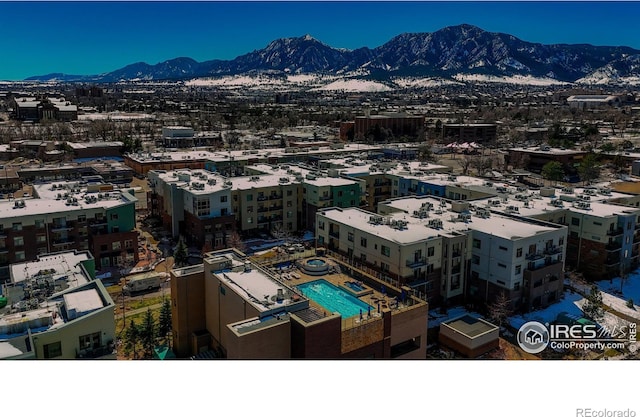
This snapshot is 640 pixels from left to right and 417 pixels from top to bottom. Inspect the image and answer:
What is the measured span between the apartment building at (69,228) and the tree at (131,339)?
684cm

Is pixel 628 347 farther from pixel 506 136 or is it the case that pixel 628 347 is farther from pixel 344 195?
pixel 506 136

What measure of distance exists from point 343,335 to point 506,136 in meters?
58.3

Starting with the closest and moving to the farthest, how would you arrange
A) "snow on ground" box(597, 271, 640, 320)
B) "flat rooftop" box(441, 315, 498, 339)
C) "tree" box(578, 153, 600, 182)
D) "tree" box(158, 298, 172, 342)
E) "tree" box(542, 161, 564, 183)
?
"tree" box(158, 298, 172, 342)
"flat rooftop" box(441, 315, 498, 339)
"snow on ground" box(597, 271, 640, 320)
"tree" box(578, 153, 600, 182)
"tree" box(542, 161, 564, 183)

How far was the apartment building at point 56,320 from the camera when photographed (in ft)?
31.8

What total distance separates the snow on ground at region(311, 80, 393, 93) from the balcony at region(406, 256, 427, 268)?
152650mm

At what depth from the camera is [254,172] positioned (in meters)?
29.6

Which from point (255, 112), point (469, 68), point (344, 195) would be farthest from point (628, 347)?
point (469, 68)

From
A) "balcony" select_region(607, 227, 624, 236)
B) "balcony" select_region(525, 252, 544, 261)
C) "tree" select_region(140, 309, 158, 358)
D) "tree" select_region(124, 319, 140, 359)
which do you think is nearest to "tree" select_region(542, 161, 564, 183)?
"balcony" select_region(607, 227, 624, 236)

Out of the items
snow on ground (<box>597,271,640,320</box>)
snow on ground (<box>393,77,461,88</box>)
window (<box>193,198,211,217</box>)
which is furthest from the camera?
snow on ground (<box>393,77,461,88</box>)

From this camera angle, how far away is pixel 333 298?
496 inches

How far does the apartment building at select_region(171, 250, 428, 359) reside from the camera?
399 inches

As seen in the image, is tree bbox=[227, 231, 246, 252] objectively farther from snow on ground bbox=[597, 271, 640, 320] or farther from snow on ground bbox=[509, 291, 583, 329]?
snow on ground bbox=[597, 271, 640, 320]

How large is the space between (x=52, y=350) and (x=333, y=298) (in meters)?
5.93

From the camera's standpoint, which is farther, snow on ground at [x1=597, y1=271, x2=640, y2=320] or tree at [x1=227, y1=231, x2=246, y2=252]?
tree at [x1=227, y1=231, x2=246, y2=252]
